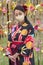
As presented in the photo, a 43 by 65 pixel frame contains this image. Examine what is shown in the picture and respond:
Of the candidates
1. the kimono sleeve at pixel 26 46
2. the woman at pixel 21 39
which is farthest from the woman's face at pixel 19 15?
the kimono sleeve at pixel 26 46

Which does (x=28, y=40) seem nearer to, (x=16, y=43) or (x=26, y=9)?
(x=16, y=43)

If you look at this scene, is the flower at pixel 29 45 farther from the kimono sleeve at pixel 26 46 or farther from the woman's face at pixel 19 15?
the woman's face at pixel 19 15

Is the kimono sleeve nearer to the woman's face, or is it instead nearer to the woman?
the woman

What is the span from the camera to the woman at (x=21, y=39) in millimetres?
3145

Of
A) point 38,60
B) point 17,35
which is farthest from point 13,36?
point 38,60

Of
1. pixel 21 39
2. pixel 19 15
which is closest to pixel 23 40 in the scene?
pixel 21 39

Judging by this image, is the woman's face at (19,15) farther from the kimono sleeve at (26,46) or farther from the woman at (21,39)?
the kimono sleeve at (26,46)

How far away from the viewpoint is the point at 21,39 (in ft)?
10.3

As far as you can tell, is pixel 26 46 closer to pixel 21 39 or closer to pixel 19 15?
pixel 21 39

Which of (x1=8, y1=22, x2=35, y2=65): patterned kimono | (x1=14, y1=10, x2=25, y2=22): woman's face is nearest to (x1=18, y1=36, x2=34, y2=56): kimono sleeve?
(x1=8, y1=22, x2=35, y2=65): patterned kimono

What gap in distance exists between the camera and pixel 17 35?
3.18m

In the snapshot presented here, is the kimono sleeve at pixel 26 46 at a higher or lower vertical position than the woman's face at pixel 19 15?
lower

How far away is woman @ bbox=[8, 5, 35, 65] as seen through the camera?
314 cm

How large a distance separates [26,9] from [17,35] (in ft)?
1.11
